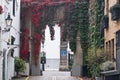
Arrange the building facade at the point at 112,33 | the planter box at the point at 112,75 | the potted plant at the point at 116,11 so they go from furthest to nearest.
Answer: the building facade at the point at 112,33
the potted plant at the point at 116,11
the planter box at the point at 112,75

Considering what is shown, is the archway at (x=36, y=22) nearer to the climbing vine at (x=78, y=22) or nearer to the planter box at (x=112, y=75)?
the climbing vine at (x=78, y=22)

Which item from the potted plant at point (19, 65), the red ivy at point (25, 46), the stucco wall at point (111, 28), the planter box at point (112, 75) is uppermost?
the stucco wall at point (111, 28)

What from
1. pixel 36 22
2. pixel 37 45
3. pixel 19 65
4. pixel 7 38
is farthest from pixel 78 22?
pixel 7 38

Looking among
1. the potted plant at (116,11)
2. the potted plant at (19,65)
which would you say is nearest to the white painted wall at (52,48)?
the potted plant at (19,65)

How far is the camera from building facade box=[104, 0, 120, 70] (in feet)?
67.9

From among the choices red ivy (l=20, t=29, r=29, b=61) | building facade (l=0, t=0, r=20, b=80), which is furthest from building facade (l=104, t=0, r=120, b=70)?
red ivy (l=20, t=29, r=29, b=61)

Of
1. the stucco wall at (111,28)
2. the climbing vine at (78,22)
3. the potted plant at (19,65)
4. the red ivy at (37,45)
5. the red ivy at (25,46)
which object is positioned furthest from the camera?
the red ivy at (37,45)

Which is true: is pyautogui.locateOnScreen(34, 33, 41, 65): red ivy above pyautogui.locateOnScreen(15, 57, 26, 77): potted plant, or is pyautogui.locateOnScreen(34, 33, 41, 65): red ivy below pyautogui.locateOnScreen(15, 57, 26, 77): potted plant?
above

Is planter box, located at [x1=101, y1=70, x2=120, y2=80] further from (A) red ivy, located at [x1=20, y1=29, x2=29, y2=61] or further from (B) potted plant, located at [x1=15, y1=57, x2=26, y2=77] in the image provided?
(A) red ivy, located at [x1=20, y1=29, x2=29, y2=61]

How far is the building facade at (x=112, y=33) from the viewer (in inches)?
814

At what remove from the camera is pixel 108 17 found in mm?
24641

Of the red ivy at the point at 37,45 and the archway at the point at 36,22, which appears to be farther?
the red ivy at the point at 37,45

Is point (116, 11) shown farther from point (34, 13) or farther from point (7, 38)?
point (34, 13)

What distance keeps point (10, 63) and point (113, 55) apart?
9309mm
